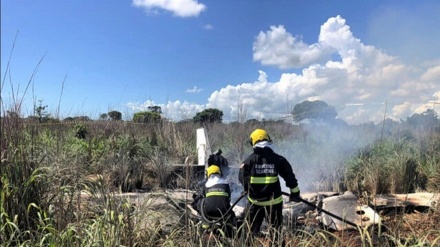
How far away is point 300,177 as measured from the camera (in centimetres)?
992

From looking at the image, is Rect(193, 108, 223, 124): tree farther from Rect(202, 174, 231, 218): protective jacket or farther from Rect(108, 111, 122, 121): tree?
Rect(202, 174, 231, 218): protective jacket

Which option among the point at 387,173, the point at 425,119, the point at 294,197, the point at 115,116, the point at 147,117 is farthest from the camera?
the point at 147,117

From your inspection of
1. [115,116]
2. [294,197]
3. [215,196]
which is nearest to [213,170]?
[215,196]

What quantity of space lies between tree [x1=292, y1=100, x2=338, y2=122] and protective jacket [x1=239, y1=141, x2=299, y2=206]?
7326mm

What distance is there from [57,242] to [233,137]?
8.91 meters

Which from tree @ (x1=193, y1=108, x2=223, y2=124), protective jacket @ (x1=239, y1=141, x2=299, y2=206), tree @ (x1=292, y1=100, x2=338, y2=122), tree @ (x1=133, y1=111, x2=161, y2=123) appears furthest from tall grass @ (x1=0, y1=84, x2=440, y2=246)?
tree @ (x1=193, y1=108, x2=223, y2=124)

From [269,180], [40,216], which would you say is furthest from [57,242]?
[269,180]

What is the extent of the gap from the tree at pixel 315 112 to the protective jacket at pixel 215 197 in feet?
24.6

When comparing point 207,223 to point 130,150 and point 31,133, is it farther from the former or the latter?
point 130,150

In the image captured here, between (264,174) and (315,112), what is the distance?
8158mm

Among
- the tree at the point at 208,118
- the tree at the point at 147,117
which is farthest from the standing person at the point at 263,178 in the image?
the tree at the point at 208,118

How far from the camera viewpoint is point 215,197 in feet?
19.6

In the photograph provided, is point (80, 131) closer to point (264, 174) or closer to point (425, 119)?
point (264, 174)

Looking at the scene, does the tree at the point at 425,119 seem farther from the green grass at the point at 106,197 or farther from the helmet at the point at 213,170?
the helmet at the point at 213,170
